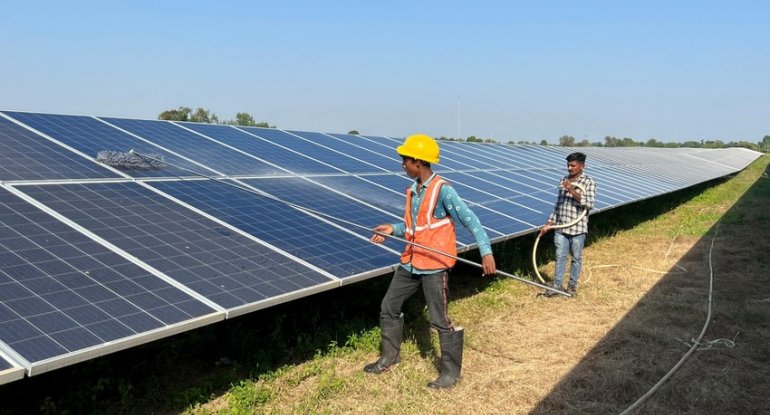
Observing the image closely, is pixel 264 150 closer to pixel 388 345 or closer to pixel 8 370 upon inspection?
pixel 388 345

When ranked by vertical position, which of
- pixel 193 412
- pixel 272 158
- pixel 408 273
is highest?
pixel 272 158

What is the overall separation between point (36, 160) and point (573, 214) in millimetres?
6466

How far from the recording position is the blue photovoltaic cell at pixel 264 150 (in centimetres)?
901

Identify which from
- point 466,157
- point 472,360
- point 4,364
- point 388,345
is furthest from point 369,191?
point 466,157

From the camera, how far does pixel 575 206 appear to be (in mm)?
8211

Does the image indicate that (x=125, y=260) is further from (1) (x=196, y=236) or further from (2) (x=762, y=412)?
(2) (x=762, y=412)

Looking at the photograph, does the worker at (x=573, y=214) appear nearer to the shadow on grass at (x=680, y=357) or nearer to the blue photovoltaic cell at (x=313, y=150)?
the shadow on grass at (x=680, y=357)

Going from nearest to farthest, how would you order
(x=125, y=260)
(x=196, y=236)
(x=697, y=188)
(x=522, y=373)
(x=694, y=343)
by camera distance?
(x=125, y=260) < (x=196, y=236) < (x=522, y=373) < (x=694, y=343) < (x=697, y=188)

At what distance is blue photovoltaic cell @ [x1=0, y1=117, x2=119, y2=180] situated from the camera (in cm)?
568

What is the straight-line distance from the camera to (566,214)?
27.2 ft

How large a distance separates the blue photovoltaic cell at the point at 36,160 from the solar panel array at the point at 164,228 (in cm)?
2

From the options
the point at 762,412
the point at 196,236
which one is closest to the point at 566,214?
the point at 762,412

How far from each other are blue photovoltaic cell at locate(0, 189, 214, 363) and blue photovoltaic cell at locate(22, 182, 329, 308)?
22 cm

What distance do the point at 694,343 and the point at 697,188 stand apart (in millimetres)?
22877
